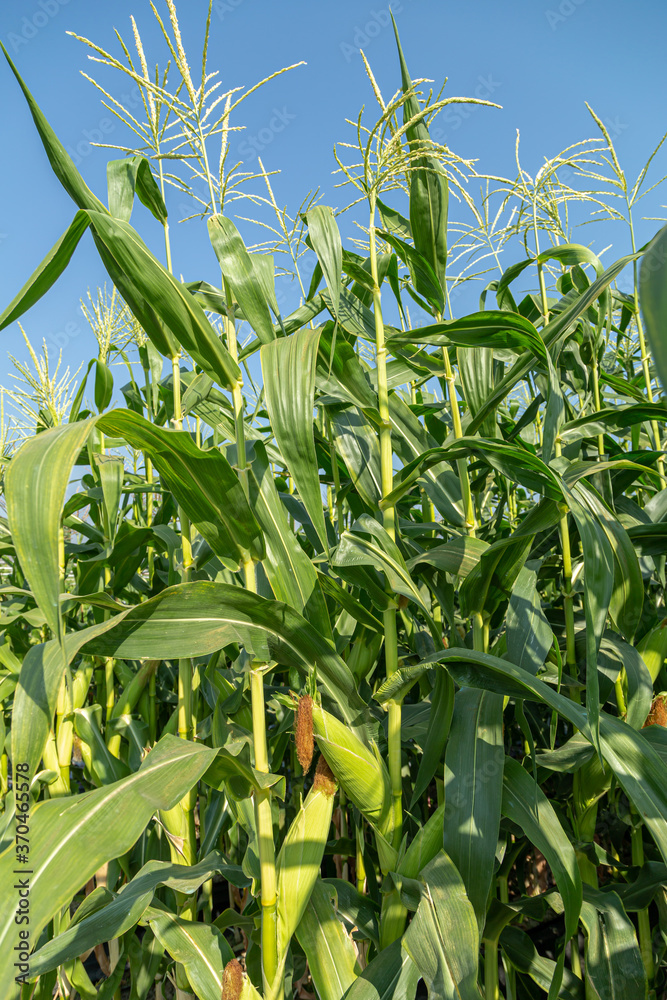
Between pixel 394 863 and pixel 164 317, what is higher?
pixel 164 317

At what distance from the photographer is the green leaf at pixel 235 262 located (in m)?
1.10

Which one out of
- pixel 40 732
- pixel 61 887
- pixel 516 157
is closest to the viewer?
pixel 61 887

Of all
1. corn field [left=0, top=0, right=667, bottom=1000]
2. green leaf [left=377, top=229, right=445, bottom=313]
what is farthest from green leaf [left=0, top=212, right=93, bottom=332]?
green leaf [left=377, top=229, right=445, bottom=313]

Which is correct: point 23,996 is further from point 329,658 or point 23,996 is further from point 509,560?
point 509,560

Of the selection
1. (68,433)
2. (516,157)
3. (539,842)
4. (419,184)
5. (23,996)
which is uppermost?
(516,157)

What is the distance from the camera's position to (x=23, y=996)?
1188mm

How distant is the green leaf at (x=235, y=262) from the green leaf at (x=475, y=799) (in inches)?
33.6

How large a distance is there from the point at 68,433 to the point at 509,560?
775 millimetres

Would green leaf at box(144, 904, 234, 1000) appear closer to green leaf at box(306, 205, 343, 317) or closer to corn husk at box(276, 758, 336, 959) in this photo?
corn husk at box(276, 758, 336, 959)

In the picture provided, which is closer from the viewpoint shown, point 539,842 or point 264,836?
point 539,842

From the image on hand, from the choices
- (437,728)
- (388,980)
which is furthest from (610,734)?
(388,980)

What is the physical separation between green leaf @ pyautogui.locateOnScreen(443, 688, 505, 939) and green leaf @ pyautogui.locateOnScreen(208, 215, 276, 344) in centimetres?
85

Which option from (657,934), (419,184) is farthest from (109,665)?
(657,934)

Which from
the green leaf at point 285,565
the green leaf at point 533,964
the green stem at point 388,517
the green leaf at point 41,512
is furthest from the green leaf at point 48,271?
the green leaf at point 533,964
